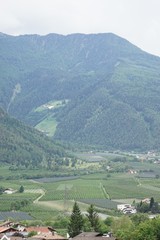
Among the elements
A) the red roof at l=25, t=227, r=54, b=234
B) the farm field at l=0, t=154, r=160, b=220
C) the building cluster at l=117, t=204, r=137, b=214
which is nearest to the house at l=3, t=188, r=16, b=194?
the farm field at l=0, t=154, r=160, b=220

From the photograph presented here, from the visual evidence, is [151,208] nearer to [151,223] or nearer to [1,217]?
[1,217]

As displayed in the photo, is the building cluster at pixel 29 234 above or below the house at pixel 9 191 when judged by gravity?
below

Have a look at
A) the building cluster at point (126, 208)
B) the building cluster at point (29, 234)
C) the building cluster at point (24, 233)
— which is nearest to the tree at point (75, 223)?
the building cluster at point (29, 234)

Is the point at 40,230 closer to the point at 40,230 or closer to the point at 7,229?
the point at 40,230

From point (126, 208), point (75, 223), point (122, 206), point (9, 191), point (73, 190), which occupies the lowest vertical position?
point (75, 223)

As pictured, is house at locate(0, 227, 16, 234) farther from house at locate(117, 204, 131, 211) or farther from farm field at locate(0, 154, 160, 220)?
house at locate(117, 204, 131, 211)

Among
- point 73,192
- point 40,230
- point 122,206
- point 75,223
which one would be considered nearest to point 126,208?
point 122,206

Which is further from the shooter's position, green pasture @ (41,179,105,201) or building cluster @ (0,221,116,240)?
green pasture @ (41,179,105,201)

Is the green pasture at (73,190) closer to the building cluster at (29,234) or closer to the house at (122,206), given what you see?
the house at (122,206)

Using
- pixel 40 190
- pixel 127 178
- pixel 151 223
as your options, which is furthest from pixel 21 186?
pixel 151 223

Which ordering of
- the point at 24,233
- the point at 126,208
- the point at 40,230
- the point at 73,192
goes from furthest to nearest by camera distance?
the point at 73,192 < the point at 126,208 < the point at 40,230 < the point at 24,233

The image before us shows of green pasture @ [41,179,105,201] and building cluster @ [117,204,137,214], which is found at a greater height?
green pasture @ [41,179,105,201]

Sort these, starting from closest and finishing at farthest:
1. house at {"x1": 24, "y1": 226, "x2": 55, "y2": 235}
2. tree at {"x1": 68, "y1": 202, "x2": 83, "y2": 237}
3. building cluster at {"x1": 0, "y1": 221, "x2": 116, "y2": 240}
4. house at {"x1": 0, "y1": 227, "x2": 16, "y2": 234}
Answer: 1. building cluster at {"x1": 0, "y1": 221, "x2": 116, "y2": 240}
2. tree at {"x1": 68, "y1": 202, "x2": 83, "y2": 237}
3. house at {"x1": 24, "y1": 226, "x2": 55, "y2": 235}
4. house at {"x1": 0, "y1": 227, "x2": 16, "y2": 234}
